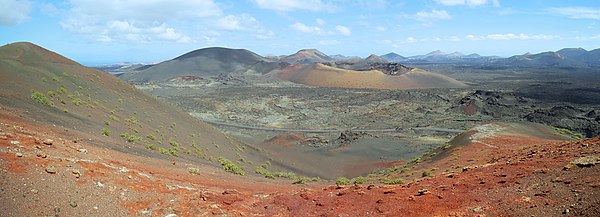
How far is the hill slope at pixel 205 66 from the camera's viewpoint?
154m

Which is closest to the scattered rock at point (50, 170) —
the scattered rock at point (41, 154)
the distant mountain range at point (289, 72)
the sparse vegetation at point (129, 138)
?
the scattered rock at point (41, 154)

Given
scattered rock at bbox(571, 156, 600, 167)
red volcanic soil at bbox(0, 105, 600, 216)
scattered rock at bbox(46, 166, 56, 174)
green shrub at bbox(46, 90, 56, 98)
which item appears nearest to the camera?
red volcanic soil at bbox(0, 105, 600, 216)

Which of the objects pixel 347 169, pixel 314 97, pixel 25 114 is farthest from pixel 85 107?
pixel 314 97

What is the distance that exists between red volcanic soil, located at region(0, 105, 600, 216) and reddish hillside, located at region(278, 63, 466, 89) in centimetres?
10921

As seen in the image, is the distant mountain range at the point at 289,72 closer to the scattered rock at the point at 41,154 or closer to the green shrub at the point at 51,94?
the green shrub at the point at 51,94

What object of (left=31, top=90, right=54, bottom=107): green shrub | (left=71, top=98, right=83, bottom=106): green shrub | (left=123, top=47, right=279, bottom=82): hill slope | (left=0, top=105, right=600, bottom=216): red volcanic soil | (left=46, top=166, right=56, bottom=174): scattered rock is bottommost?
(left=0, top=105, right=600, bottom=216): red volcanic soil

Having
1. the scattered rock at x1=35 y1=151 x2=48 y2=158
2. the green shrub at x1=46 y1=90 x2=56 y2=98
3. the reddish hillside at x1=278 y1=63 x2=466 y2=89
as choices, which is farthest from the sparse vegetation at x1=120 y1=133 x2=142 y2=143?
the reddish hillside at x1=278 y1=63 x2=466 y2=89

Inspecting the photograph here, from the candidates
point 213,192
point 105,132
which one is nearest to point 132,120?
point 105,132

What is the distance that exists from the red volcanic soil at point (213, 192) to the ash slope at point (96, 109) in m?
2.79

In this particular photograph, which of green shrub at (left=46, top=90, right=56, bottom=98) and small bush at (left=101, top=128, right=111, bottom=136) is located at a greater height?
green shrub at (left=46, top=90, right=56, bottom=98)

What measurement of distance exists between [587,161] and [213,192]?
36.1ft

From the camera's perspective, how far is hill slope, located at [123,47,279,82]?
154m

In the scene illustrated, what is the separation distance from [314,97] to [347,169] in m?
61.8

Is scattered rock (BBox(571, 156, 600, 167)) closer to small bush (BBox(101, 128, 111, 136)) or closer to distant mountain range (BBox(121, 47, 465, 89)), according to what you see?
small bush (BBox(101, 128, 111, 136))
